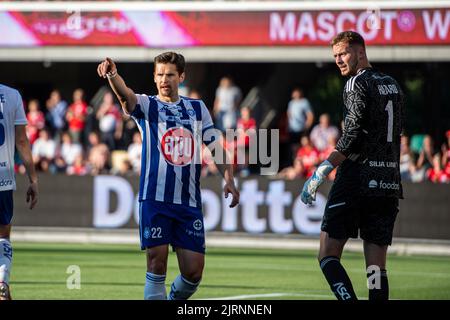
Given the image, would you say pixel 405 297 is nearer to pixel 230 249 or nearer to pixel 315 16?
pixel 230 249

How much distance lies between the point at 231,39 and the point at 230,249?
5.19 meters

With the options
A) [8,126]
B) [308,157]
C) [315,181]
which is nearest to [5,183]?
[8,126]

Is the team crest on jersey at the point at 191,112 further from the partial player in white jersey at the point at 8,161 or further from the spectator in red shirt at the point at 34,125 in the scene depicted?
the spectator in red shirt at the point at 34,125

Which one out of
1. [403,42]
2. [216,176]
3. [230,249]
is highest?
[403,42]

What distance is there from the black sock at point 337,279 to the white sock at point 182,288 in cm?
106

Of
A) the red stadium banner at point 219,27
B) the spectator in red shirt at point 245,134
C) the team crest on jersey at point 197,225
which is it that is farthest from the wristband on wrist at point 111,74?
the red stadium banner at point 219,27

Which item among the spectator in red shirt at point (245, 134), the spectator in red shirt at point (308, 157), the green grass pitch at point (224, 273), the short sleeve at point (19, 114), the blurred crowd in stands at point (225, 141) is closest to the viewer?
the short sleeve at point (19, 114)

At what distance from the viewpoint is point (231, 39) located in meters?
23.0

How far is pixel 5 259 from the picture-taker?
9.41 metres

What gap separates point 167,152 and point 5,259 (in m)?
1.73

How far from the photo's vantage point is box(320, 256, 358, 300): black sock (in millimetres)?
8758

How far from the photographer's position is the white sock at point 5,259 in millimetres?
9273
